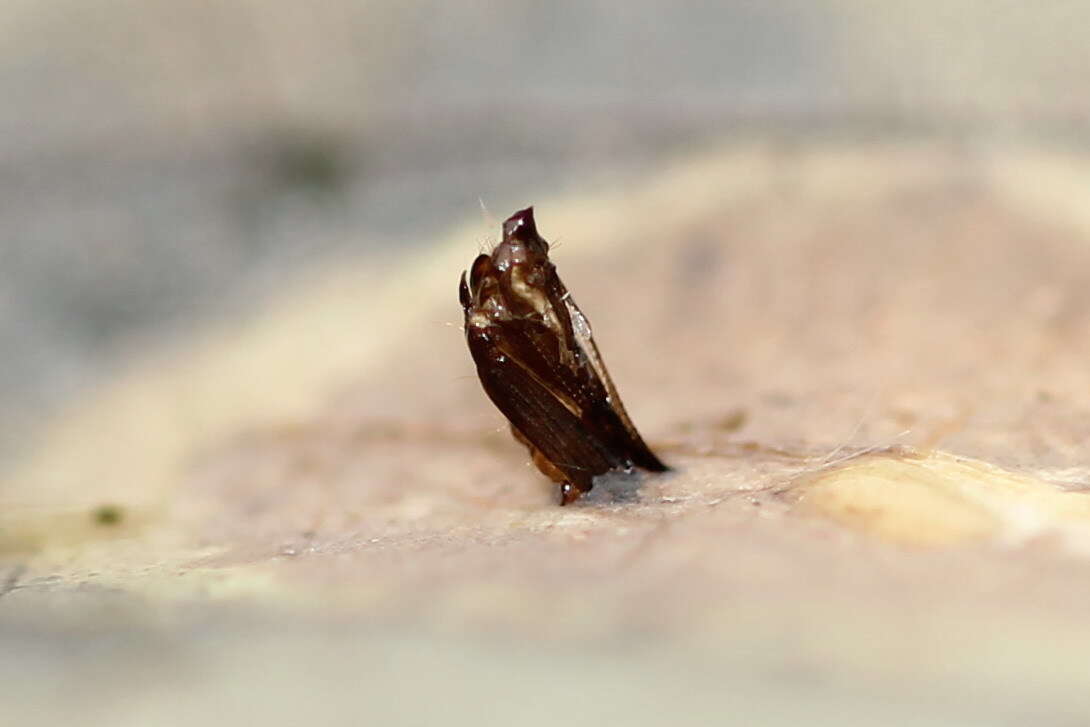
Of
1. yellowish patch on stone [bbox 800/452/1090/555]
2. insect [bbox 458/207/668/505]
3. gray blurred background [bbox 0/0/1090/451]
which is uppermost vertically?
gray blurred background [bbox 0/0/1090/451]

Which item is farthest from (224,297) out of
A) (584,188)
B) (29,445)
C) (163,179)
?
(584,188)

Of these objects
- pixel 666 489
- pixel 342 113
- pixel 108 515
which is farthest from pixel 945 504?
pixel 342 113

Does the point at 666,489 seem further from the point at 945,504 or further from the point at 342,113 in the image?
the point at 342,113

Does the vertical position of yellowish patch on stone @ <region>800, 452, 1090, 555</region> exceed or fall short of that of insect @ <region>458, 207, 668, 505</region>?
it falls short

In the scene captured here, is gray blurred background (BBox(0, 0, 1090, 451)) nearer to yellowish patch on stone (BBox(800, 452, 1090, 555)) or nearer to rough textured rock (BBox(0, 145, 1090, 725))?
rough textured rock (BBox(0, 145, 1090, 725))

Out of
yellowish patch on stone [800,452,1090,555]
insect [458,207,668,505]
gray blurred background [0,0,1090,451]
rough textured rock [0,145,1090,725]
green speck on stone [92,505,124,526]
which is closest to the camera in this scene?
rough textured rock [0,145,1090,725]

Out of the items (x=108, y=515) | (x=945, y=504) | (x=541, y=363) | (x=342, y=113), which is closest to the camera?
(x=945, y=504)

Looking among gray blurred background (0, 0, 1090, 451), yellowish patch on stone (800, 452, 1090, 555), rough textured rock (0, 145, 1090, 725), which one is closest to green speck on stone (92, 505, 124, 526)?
rough textured rock (0, 145, 1090, 725)
